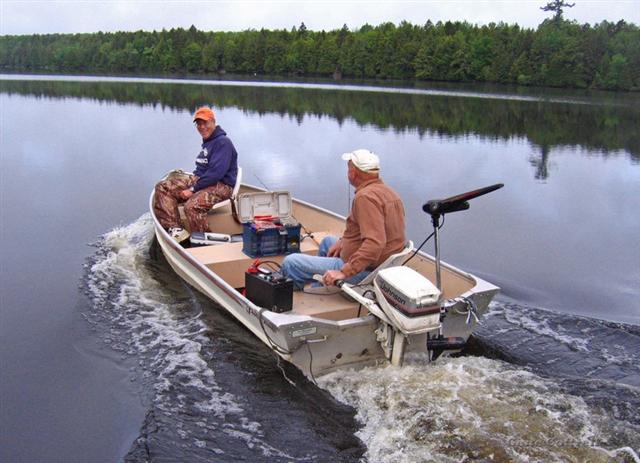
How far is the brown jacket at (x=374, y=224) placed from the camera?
224 inches

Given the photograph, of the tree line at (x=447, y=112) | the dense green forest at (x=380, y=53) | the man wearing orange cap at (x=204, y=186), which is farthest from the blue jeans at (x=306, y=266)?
the dense green forest at (x=380, y=53)

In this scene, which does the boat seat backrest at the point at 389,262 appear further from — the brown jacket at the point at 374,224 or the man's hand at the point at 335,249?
the man's hand at the point at 335,249

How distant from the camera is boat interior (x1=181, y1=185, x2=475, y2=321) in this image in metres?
6.27

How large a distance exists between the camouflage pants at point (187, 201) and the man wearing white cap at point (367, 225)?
323 cm

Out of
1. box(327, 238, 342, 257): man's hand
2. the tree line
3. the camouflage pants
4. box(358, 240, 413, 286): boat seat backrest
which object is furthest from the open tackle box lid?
the tree line

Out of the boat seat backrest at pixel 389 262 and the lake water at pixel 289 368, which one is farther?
the boat seat backrest at pixel 389 262

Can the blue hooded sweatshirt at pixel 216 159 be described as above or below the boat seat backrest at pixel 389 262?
above

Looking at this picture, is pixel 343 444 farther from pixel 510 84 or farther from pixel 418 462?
pixel 510 84

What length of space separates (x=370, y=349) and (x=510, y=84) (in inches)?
2600

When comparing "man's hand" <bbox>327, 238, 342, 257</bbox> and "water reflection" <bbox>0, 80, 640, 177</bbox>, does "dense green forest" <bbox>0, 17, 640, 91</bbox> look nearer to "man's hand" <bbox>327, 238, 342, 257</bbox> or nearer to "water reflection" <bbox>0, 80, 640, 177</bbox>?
A: "water reflection" <bbox>0, 80, 640, 177</bbox>

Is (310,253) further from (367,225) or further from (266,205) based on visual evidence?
(367,225)

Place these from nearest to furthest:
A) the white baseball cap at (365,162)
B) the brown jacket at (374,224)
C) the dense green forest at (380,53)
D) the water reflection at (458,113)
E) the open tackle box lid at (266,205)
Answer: the brown jacket at (374,224), the white baseball cap at (365,162), the open tackle box lid at (266,205), the water reflection at (458,113), the dense green forest at (380,53)

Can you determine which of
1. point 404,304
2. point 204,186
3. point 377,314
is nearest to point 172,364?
point 377,314

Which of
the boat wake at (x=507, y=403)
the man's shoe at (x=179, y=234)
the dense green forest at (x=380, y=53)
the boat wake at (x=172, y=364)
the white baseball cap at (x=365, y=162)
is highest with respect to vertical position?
the dense green forest at (x=380, y=53)
